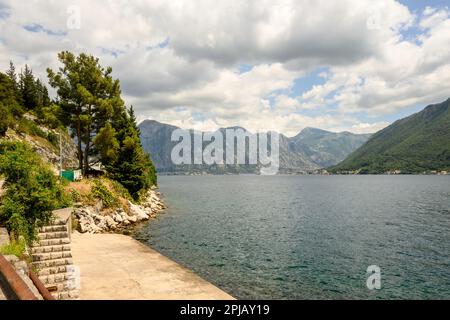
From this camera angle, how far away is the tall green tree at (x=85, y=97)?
42.5 metres

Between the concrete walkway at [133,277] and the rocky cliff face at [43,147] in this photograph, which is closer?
the concrete walkway at [133,277]

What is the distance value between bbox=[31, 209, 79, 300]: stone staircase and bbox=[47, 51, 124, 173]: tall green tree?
29126mm

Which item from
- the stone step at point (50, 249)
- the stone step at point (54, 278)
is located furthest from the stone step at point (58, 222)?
the stone step at point (54, 278)

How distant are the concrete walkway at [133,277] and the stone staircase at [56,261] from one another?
2.52 ft

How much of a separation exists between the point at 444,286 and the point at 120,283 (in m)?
21.3

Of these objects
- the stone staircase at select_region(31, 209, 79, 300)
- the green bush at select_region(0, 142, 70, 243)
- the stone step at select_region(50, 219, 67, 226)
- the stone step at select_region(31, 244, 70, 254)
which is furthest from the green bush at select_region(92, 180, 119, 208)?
the stone step at select_region(31, 244, 70, 254)

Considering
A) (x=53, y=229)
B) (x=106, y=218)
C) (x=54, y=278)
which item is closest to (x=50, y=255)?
(x=54, y=278)

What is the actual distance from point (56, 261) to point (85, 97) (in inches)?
1281

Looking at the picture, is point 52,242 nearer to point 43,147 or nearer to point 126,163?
point 126,163

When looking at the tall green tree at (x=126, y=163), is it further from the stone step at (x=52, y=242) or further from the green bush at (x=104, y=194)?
the stone step at (x=52, y=242)

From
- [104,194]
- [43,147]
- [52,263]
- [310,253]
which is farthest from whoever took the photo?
[43,147]

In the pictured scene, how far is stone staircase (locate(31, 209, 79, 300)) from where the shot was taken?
42.2ft

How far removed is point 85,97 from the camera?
A: 41.7 meters
